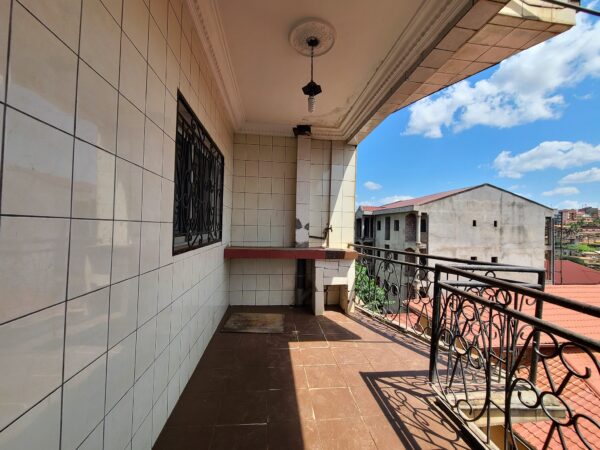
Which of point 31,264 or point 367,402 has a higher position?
point 31,264

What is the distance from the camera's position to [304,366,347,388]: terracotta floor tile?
217 cm

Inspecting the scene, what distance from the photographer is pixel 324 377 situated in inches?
89.4

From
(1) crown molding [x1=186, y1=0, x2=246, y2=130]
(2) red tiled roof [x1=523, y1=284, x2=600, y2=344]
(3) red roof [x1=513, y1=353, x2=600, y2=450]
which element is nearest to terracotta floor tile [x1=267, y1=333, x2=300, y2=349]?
(3) red roof [x1=513, y1=353, x2=600, y2=450]

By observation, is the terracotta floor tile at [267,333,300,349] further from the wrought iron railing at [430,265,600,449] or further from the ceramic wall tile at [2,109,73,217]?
the ceramic wall tile at [2,109,73,217]

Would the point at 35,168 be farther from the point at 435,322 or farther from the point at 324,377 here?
the point at 435,322

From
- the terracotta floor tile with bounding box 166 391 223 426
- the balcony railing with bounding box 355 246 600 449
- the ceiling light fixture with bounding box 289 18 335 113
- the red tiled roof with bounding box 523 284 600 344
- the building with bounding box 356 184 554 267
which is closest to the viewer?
the balcony railing with bounding box 355 246 600 449

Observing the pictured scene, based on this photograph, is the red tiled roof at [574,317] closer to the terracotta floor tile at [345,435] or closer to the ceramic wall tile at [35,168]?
the terracotta floor tile at [345,435]

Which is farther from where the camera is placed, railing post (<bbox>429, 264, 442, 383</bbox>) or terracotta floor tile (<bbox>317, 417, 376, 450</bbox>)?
railing post (<bbox>429, 264, 442, 383</bbox>)

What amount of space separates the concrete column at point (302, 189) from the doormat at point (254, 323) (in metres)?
1.21

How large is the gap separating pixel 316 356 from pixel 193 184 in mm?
1986

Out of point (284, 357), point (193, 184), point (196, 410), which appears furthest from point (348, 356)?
point (193, 184)

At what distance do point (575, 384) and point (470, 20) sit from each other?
369cm

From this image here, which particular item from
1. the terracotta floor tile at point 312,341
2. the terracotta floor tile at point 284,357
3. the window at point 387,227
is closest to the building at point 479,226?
the window at point 387,227

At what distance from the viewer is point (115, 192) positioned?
1094 millimetres
